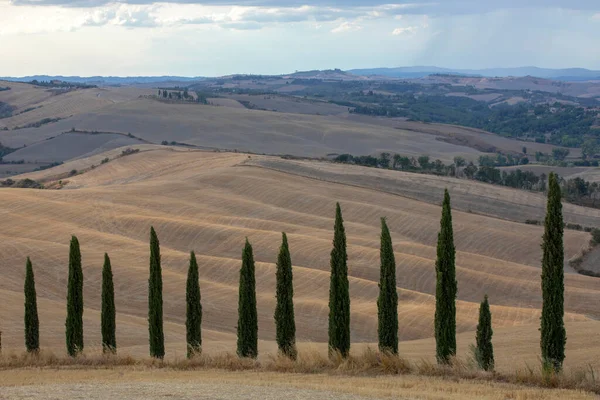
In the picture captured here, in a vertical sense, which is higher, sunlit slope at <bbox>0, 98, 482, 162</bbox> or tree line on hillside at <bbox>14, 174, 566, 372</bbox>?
tree line on hillside at <bbox>14, 174, 566, 372</bbox>

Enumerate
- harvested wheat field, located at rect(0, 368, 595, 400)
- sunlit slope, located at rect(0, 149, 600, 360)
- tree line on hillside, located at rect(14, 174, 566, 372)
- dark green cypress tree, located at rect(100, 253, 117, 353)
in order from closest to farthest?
1. harvested wheat field, located at rect(0, 368, 595, 400)
2. tree line on hillside, located at rect(14, 174, 566, 372)
3. dark green cypress tree, located at rect(100, 253, 117, 353)
4. sunlit slope, located at rect(0, 149, 600, 360)

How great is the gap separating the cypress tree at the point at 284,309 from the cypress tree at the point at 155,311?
4402 millimetres

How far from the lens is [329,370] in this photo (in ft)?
87.4

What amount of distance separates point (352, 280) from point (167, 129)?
419ft

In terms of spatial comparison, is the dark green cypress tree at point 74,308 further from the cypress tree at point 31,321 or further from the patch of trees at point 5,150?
the patch of trees at point 5,150

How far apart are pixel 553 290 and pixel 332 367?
7.26 metres

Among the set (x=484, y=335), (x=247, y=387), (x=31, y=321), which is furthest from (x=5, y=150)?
(x=247, y=387)

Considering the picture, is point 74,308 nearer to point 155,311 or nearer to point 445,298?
point 155,311

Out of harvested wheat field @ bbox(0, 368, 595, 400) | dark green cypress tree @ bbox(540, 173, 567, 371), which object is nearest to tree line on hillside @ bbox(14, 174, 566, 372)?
dark green cypress tree @ bbox(540, 173, 567, 371)

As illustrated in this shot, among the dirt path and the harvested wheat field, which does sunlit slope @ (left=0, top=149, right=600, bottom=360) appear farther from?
the dirt path

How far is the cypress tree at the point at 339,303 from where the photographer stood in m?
30.3

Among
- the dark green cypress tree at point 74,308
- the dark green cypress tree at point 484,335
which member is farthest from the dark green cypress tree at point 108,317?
the dark green cypress tree at point 484,335

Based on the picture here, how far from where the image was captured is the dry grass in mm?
24062

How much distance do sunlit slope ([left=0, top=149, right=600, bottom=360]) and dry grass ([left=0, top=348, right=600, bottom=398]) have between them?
294 inches
